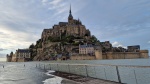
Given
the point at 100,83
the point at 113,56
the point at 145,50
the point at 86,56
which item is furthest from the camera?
the point at 145,50

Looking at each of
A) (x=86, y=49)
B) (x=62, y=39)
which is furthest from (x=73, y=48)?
(x=62, y=39)

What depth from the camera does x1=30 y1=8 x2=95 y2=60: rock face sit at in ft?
557

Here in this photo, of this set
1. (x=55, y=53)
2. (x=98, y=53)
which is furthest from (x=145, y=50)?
(x=55, y=53)

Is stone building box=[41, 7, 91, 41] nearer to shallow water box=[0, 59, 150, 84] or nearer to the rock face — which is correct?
the rock face

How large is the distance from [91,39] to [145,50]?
2202 inches

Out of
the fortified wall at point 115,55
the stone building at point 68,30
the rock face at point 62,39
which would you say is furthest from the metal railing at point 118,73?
the stone building at point 68,30

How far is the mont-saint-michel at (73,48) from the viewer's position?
164 metres

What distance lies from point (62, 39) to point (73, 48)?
17797 millimetres

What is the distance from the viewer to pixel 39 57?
598 ft

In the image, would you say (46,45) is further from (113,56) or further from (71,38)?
(113,56)

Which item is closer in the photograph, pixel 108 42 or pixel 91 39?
pixel 91 39

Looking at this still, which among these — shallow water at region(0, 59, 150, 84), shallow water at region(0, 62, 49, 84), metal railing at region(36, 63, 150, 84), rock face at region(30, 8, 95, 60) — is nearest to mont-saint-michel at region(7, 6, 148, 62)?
rock face at region(30, 8, 95, 60)

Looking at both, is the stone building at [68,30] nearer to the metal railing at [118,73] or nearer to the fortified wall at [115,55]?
the fortified wall at [115,55]

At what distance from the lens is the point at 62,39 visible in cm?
17938
